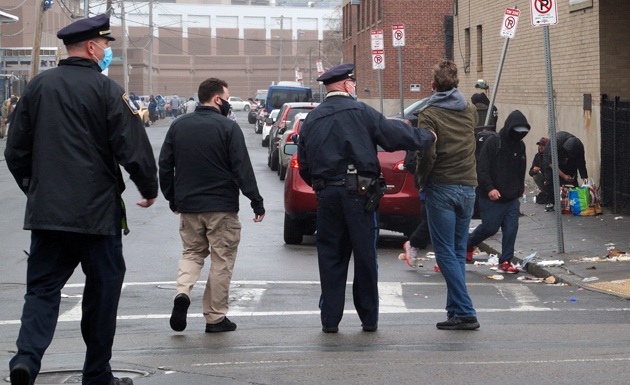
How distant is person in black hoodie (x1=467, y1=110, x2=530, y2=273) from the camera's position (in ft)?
33.6

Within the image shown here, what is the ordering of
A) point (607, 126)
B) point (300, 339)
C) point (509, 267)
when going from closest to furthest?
point (300, 339), point (509, 267), point (607, 126)

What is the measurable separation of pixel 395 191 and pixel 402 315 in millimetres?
4282

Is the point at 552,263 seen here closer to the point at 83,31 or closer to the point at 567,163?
the point at 567,163

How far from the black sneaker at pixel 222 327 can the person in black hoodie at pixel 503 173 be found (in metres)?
3.85

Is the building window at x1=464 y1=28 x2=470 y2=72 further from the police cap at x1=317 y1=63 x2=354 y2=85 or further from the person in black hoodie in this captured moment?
the police cap at x1=317 y1=63 x2=354 y2=85

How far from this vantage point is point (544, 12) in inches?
458

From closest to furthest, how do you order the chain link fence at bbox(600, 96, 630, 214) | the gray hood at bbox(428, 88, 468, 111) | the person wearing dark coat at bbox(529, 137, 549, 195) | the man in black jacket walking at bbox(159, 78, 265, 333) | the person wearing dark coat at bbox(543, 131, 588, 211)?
1. the man in black jacket walking at bbox(159, 78, 265, 333)
2. the gray hood at bbox(428, 88, 468, 111)
3. the chain link fence at bbox(600, 96, 630, 214)
4. the person wearing dark coat at bbox(543, 131, 588, 211)
5. the person wearing dark coat at bbox(529, 137, 549, 195)

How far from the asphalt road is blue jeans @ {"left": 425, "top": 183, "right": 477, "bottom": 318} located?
0.25 meters

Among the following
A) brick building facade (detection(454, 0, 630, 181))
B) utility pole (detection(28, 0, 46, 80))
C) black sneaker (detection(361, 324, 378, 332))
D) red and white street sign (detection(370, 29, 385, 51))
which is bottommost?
black sneaker (detection(361, 324, 378, 332))

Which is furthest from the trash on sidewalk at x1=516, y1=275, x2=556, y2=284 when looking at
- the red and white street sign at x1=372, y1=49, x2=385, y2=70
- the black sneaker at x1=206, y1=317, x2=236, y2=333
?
the red and white street sign at x1=372, y1=49, x2=385, y2=70

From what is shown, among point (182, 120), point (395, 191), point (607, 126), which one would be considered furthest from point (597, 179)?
point (182, 120)

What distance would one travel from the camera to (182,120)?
738 cm

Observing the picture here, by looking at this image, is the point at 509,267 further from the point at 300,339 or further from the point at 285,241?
the point at 300,339

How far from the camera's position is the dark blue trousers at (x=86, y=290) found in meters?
5.06
